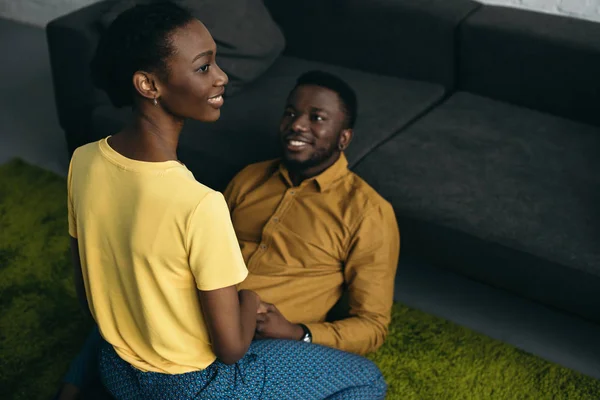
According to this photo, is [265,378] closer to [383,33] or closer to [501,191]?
[501,191]

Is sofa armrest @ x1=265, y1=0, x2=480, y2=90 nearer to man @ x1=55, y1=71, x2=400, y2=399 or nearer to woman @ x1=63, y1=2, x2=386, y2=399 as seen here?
man @ x1=55, y1=71, x2=400, y2=399

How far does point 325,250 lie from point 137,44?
3.04 feet

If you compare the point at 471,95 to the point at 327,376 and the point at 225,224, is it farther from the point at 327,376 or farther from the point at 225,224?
the point at 225,224

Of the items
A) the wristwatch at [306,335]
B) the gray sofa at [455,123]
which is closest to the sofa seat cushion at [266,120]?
the gray sofa at [455,123]

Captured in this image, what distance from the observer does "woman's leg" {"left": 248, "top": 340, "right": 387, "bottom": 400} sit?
5.05 ft

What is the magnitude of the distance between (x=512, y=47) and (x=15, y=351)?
77.8 inches

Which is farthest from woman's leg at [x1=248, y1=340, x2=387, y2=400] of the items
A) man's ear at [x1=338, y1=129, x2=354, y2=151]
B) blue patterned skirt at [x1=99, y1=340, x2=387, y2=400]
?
man's ear at [x1=338, y1=129, x2=354, y2=151]

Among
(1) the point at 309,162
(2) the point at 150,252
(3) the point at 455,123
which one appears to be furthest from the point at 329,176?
(2) the point at 150,252

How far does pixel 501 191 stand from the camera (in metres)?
2.29

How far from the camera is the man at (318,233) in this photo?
76.5 inches

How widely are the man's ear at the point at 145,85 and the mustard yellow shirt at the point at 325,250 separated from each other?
32.9 inches

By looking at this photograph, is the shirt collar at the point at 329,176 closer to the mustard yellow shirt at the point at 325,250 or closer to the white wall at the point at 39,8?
the mustard yellow shirt at the point at 325,250

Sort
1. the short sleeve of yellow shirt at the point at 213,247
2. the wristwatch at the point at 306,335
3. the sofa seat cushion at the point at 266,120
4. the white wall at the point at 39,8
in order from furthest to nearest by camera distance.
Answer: the white wall at the point at 39,8 < the sofa seat cushion at the point at 266,120 < the wristwatch at the point at 306,335 < the short sleeve of yellow shirt at the point at 213,247

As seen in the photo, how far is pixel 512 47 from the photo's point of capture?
2723 millimetres
